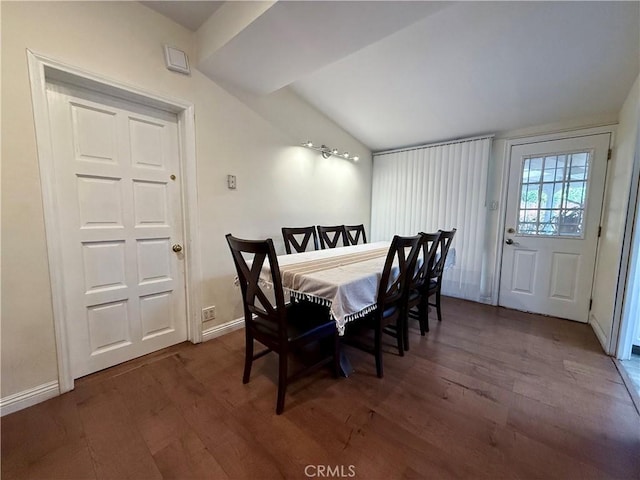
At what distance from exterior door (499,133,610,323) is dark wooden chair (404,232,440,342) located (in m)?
1.49

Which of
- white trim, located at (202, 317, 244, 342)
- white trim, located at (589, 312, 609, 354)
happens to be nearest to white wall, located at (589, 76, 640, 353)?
white trim, located at (589, 312, 609, 354)

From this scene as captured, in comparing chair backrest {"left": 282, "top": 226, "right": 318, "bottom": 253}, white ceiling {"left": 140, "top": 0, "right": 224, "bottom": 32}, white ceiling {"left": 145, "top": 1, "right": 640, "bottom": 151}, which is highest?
white ceiling {"left": 140, "top": 0, "right": 224, "bottom": 32}

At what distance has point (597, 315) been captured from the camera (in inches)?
99.3

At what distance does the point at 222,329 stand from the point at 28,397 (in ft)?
3.96

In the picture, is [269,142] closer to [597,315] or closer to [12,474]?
[12,474]

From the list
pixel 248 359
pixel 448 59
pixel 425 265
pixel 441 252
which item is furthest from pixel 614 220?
pixel 248 359

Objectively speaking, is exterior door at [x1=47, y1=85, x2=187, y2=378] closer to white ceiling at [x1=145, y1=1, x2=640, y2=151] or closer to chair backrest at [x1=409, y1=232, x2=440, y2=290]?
white ceiling at [x1=145, y1=1, x2=640, y2=151]

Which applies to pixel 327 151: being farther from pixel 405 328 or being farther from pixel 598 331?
pixel 598 331

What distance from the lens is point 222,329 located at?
2422 mm

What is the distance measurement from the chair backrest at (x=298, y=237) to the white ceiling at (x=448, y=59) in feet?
4.57

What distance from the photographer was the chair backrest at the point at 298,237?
280 centimetres

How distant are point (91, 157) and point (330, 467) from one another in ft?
7.52

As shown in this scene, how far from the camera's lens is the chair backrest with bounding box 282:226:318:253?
9.18 feet

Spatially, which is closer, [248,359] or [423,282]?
[248,359]
